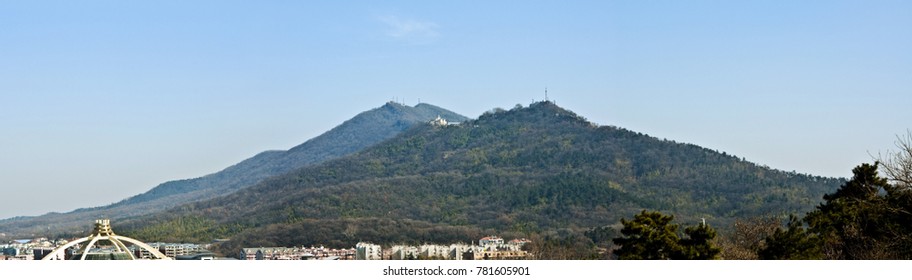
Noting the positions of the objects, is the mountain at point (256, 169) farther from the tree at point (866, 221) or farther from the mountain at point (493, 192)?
the tree at point (866, 221)

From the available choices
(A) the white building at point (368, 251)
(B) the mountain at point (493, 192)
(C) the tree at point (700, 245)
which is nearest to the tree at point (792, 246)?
(C) the tree at point (700, 245)

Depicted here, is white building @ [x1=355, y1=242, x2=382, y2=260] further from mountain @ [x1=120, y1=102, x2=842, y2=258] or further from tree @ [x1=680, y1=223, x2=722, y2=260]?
tree @ [x1=680, y1=223, x2=722, y2=260]

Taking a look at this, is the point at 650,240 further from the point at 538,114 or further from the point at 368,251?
the point at 538,114

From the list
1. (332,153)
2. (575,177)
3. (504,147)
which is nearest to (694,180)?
(575,177)

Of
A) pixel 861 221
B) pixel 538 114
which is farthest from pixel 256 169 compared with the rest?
pixel 861 221
